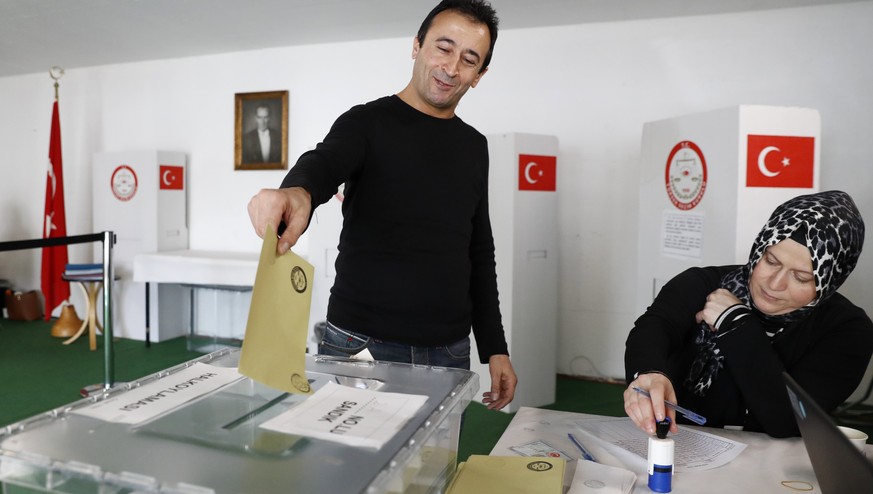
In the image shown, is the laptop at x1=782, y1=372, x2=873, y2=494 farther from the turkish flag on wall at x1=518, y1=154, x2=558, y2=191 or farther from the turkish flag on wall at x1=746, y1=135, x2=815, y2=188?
the turkish flag on wall at x1=518, y1=154, x2=558, y2=191

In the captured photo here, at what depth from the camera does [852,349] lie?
5.04 ft

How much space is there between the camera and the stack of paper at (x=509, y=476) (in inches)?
34.6

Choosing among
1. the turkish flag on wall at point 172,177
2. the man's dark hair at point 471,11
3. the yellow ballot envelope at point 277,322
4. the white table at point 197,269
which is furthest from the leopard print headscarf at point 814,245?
the turkish flag on wall at point 172,177

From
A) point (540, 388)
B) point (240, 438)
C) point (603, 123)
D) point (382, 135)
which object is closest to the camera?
point (240, 438)

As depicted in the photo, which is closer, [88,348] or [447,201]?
[447,201]

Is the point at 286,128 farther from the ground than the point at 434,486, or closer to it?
farther from the ground

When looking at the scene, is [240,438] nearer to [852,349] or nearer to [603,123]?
[852,349]

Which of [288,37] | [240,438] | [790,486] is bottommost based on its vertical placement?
[790,486]

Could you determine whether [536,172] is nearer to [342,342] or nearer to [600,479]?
[342,342]

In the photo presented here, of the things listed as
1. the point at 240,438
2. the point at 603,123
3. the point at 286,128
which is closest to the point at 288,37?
the point at 286,128

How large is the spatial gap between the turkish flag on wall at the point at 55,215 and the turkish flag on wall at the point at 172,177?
1.11 meters

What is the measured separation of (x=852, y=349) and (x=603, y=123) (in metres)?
3.06


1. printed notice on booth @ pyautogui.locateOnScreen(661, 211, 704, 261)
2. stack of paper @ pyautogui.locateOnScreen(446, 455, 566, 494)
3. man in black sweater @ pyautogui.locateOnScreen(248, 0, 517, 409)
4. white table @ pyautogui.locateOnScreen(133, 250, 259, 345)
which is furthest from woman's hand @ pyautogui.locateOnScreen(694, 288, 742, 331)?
white table @ pyautogui.locateOnScreen(133, 250, 259, 345)

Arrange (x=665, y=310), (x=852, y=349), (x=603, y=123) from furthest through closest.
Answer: (x=603, y=123)
(x=665, y=310)
(x=852, y=349)
